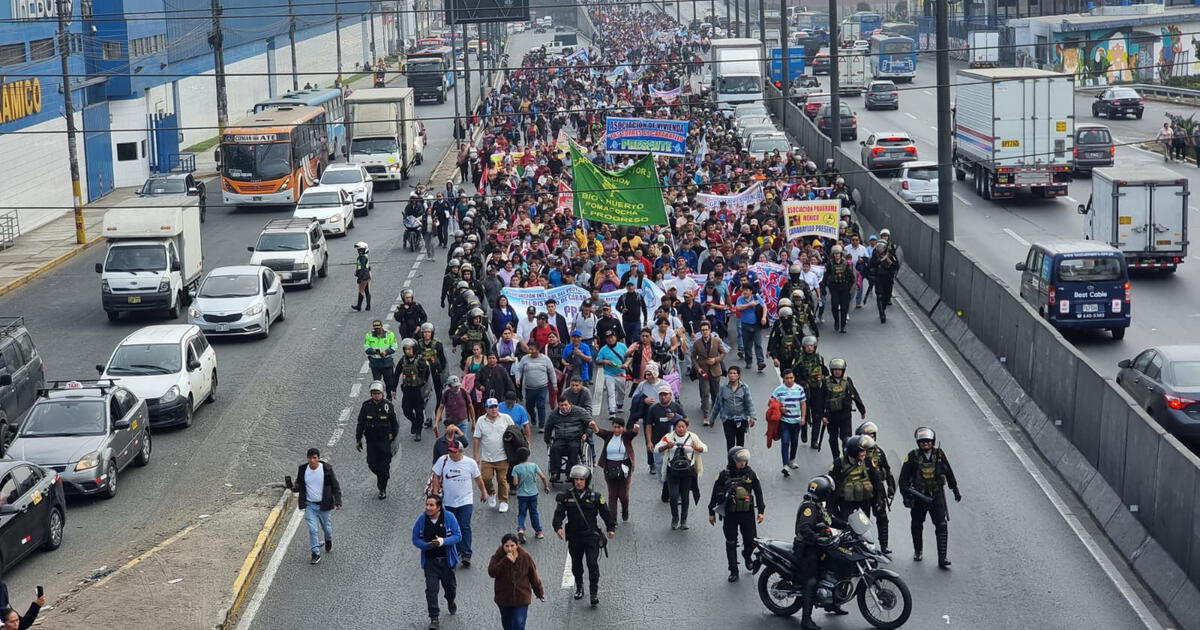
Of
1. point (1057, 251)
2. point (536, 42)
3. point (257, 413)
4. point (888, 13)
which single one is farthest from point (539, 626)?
point (888, 13)

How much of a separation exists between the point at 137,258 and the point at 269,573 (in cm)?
1711

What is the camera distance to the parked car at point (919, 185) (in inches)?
1689

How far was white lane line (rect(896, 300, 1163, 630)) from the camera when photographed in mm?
15562

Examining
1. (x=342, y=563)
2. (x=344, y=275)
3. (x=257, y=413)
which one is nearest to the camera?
(x=342, y=563)

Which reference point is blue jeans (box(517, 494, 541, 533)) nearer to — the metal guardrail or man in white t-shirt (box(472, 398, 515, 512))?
man in white t-shirt (box(472, 398, 515, 512))

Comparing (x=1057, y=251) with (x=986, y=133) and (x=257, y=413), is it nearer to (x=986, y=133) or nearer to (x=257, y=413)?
(x=257, y=413)

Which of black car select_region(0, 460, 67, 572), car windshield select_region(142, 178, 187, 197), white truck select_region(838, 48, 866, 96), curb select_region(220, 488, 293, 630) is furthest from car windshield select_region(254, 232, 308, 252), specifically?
white truck select_region(838, 48, 866, 96)

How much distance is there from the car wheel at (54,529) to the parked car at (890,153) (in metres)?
36.4

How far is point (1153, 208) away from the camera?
32781mm

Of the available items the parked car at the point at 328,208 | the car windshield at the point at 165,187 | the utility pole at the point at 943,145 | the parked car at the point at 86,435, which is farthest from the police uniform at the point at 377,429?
the car windshield at the point at 165,187

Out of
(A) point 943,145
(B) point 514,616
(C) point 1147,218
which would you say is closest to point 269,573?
(B) point 514,616

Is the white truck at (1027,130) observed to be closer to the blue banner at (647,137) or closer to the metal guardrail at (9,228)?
the blue banner at (647,137)

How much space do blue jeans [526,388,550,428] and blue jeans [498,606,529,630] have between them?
7872mm

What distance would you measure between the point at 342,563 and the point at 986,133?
102 feet
